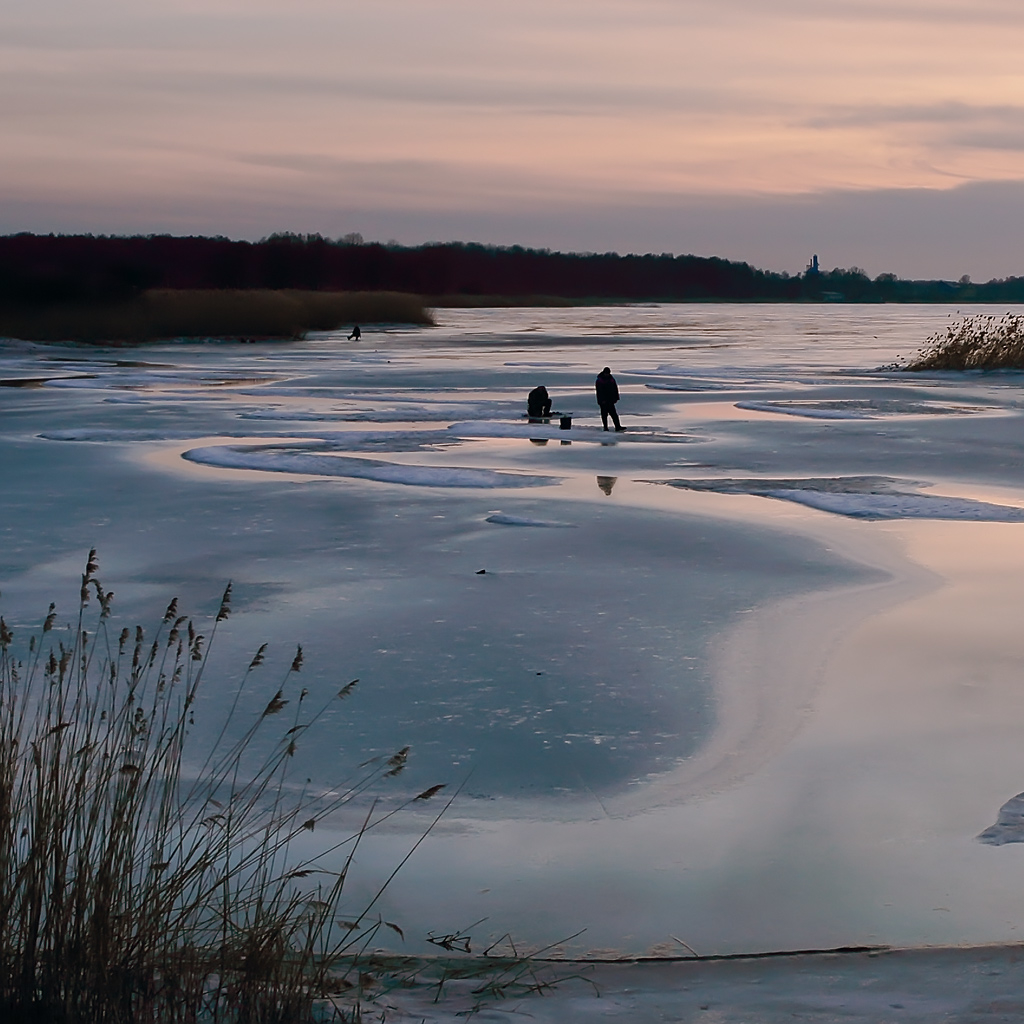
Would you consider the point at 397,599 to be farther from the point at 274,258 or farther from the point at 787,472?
the point at 274,258

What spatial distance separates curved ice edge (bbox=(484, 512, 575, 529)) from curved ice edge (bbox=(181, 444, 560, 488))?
233 cm

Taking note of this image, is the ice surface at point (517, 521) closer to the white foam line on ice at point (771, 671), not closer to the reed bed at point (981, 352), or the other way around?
the white foam line on ice at point (771, 671)

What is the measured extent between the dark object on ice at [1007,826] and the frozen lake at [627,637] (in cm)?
2

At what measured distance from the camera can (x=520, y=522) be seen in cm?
1211

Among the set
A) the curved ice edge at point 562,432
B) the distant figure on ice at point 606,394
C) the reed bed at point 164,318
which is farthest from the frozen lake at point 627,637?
the reed bed at point 164,318

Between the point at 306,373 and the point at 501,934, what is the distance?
34.2 metres

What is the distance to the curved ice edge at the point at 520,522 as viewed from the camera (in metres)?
12.0

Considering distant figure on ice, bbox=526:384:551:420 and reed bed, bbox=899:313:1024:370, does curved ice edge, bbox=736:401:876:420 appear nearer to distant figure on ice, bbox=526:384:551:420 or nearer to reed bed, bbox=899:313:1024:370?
distant figure on ice, bbox=526:384:551:420

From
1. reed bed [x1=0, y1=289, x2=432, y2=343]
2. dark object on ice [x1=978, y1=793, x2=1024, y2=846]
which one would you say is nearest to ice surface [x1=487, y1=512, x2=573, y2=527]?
dark object on ice [x1=978, y1=793, x2=1024, y2=846]

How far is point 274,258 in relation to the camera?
135 meters

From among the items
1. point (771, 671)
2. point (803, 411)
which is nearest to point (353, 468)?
point (771, 671)

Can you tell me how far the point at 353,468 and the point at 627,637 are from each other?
888 centimetres

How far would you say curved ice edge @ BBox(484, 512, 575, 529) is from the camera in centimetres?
1204

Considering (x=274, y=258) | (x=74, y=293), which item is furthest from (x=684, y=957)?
(x=274, y=258)
